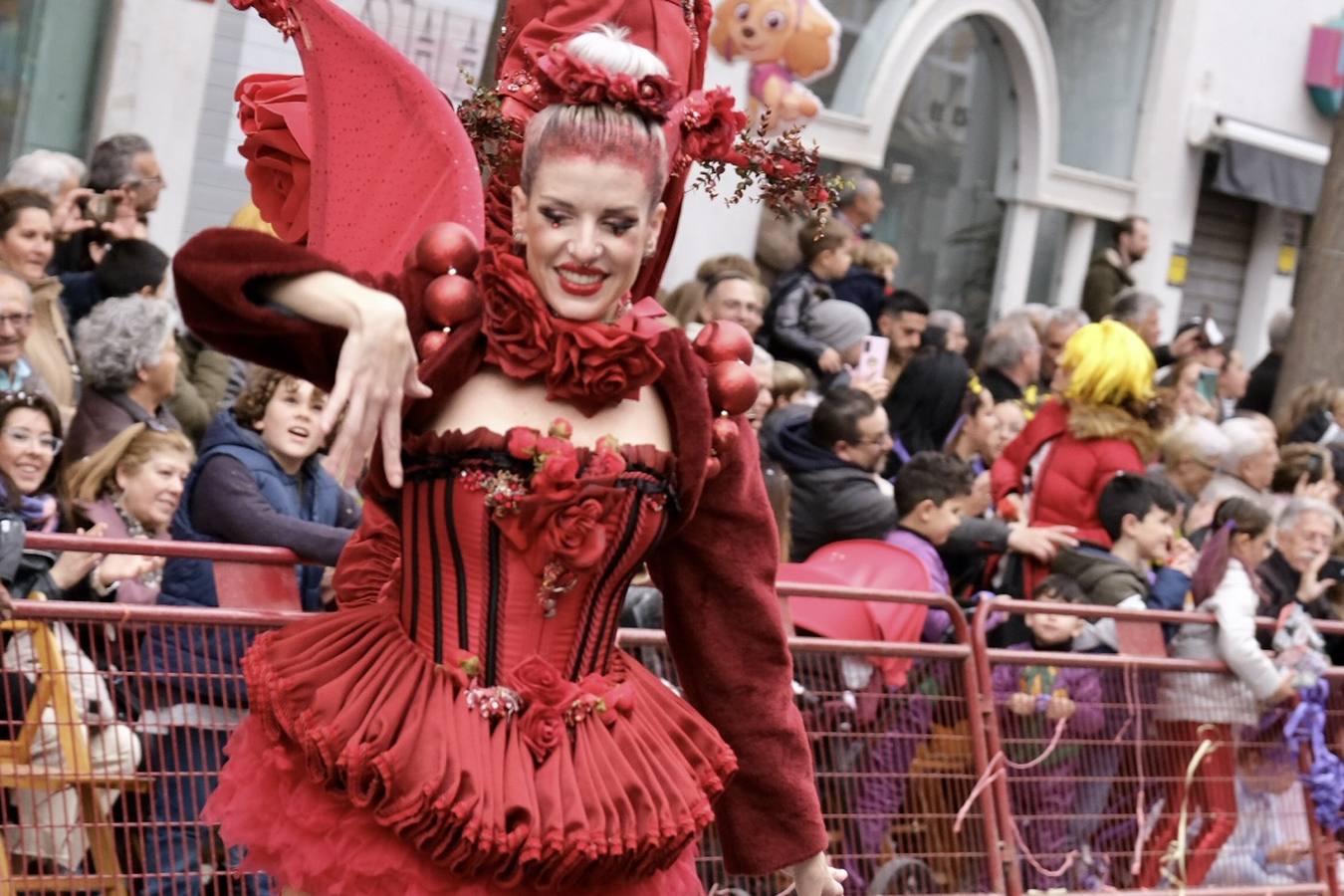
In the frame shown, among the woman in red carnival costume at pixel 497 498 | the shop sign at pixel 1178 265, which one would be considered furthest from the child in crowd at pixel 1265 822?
the shop sign at pixel 1178 265

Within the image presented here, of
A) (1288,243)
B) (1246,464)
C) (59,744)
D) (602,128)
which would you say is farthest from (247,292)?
(1288,243)

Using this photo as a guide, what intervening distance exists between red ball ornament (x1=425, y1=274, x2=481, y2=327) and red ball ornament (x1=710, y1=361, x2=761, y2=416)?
421mm

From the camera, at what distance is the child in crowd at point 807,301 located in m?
9.52

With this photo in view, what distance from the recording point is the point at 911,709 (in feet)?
21.1

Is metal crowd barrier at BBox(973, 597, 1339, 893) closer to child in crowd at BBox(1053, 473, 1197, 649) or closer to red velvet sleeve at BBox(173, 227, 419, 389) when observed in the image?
child in crowd at BBox(1053, 473, 1197, 649)

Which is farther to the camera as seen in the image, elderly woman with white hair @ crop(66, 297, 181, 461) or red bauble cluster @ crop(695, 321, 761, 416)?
elderly woman with white hair @ crop(66, 297, 181, 461)

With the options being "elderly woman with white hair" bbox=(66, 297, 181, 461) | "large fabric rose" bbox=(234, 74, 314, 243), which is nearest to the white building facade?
"elderly woman with white hair" bbox=(66, 297, 181, 461)

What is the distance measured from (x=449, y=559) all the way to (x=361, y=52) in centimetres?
87

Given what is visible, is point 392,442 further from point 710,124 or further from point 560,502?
point 710,124

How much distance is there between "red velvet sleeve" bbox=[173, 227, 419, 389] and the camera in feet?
10.6

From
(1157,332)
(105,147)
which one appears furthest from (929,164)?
(105,147)

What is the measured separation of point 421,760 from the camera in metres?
3.26

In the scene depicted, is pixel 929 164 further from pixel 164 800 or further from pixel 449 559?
pixel 449 559

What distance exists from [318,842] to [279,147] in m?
→ 1.31
